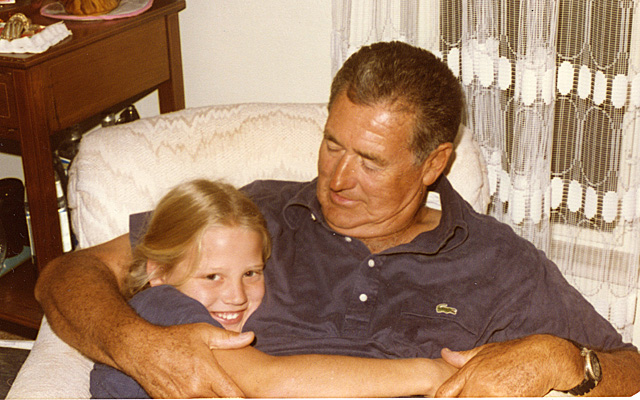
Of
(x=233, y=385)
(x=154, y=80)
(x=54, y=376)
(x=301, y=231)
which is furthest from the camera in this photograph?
(x=154, y=80)

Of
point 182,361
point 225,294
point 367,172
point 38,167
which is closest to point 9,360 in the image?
point 38,167

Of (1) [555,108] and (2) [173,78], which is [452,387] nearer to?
(1) [555,108]

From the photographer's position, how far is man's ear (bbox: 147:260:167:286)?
56.9 inches

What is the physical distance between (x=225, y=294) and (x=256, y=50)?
4.36 feet

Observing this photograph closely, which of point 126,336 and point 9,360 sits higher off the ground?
point 126,336

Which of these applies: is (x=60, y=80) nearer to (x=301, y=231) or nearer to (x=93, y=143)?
(x=93, y=143)

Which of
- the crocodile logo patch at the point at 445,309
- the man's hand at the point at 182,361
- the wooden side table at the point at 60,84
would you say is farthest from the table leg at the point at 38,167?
the crocodile logo patch at the point at 445,309

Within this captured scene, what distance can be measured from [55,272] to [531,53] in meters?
1.31

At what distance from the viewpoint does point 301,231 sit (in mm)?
1584

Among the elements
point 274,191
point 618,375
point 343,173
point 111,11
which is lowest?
point 618,375

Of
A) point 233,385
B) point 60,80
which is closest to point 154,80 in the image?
point 60,80

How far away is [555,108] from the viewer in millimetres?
1985

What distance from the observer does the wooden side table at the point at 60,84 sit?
1924 millimetres

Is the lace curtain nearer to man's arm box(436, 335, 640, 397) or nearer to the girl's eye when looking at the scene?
man's arm box(436, 335, 640, 397)
